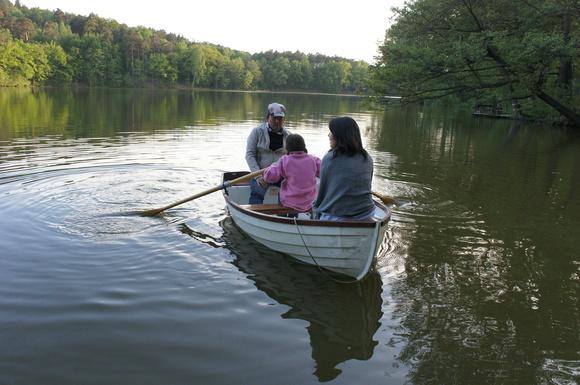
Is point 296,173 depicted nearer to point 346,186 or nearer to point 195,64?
point 346,186

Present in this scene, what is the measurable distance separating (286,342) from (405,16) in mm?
21207

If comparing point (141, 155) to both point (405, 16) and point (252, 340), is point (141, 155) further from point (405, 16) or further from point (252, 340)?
point (405, 16)

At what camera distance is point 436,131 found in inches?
968

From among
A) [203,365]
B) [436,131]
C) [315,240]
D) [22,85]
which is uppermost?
[22,85]

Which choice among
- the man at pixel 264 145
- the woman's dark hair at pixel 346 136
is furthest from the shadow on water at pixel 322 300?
the woman's dark hair at pixel 346 136

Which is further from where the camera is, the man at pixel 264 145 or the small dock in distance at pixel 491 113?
the small dock in distance at pixel 491 113

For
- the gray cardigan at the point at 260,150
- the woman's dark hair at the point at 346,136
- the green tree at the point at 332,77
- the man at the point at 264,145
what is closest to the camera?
the woman's dark hair at the point at 346,136

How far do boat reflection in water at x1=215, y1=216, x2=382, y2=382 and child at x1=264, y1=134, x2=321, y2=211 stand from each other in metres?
0.82

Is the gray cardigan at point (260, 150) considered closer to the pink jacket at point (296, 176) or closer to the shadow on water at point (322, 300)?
the pink jacket at point (296, 176)

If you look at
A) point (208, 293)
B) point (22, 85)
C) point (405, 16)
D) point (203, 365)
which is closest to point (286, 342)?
point (203, 365)

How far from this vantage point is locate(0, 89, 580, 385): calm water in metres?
3.61

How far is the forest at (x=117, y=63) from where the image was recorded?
75.9m

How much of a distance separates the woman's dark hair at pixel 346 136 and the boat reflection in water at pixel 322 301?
5.45ft

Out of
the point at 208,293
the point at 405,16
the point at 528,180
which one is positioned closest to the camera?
the point at 208,293
